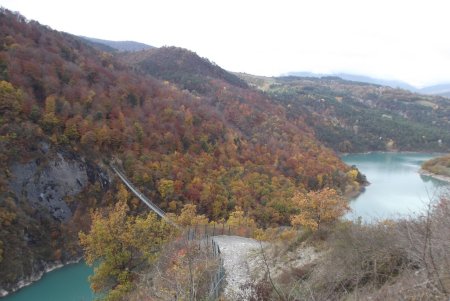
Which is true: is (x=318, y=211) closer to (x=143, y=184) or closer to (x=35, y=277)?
(x=35, y=277)

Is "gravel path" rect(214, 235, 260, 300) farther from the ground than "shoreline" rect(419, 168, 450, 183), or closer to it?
farther from the ground

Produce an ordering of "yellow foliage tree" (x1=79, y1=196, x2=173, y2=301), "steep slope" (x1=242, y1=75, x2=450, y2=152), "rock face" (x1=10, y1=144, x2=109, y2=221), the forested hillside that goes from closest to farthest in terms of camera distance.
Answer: "yellow foliage tree" (x1=79, y1=196, x2=173, y2=301) → the forested hillside → "rock face" (x1=10, y1=144, x2=109, y2=221) → "steep slope" (x1=242, y1=75, x2=450, y2=152)

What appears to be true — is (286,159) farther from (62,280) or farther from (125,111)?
(62,280)

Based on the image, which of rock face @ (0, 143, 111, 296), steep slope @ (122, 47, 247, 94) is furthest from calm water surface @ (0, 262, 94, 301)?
steep slope @ (122, 47, 247, 94)

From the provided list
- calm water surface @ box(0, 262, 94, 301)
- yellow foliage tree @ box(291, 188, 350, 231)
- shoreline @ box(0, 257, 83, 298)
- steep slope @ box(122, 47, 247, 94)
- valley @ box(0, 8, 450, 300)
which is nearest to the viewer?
valley @ box(0, 8, 450, 300)

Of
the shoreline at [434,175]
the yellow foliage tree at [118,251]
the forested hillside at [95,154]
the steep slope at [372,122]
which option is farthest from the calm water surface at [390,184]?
the yellow foliage tree at [118,251]

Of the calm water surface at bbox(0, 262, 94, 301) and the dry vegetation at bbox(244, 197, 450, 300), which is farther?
the calm water surface at bbox(0, 262, 94, 301)

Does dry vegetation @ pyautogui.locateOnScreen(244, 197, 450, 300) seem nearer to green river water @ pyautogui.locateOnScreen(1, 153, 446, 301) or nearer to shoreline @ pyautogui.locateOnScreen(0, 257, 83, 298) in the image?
green river water @ pyautogui.locateOnScreen(1, 153, 446, 301)

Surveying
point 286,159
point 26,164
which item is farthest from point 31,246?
point 286,159

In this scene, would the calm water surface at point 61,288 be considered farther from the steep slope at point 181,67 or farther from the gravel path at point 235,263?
the steep slope at point 181,67
